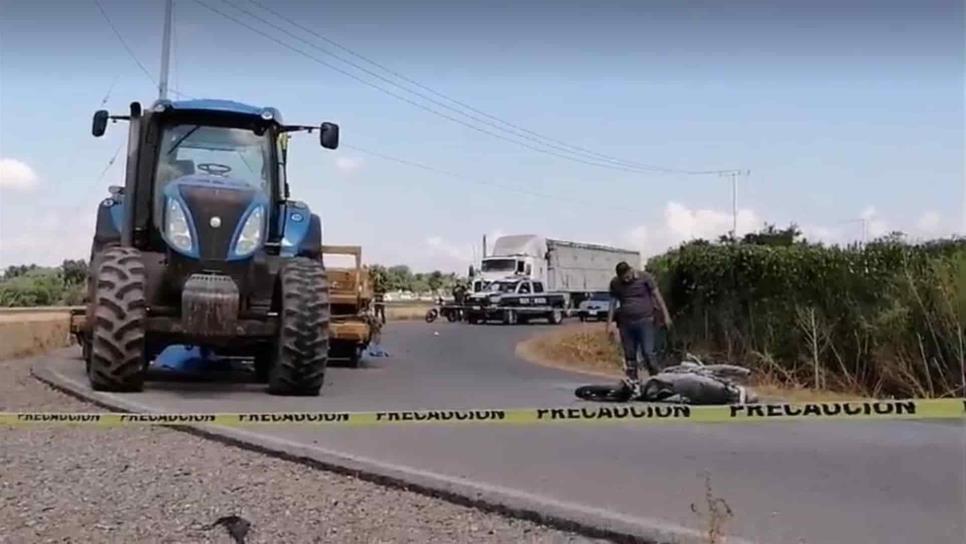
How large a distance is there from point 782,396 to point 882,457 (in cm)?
563

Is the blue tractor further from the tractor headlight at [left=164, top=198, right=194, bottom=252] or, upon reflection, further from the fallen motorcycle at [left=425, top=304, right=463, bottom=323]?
the fallen motorcycle at [left=425, top=304, right=463, bottom=323]

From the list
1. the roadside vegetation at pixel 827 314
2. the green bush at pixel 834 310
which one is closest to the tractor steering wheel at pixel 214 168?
the roadside vegetation at pixel 827 314

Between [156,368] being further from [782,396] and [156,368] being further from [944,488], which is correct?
[944,488]

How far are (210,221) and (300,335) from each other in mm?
1613

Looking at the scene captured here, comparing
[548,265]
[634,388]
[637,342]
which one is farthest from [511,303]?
[634,388]

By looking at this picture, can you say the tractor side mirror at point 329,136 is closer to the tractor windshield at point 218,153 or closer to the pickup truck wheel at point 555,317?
the tractor windshield at point 218,153

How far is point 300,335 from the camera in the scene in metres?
11.5

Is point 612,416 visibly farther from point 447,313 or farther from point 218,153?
point 447,313

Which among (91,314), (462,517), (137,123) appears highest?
(137,123)

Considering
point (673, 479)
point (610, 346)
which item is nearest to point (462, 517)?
point (673, 479)

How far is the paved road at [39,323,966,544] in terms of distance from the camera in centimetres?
603

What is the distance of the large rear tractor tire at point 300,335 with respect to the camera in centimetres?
1152

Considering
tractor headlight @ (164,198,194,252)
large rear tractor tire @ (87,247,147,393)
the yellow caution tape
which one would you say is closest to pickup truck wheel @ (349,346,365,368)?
tractor headlight @ (164,198,194,252)

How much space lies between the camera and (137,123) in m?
12.9
